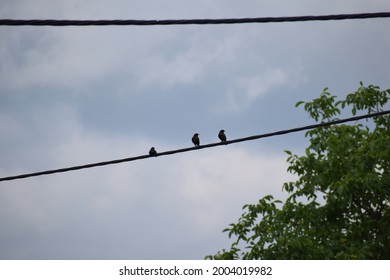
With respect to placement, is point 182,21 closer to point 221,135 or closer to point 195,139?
point 221,135

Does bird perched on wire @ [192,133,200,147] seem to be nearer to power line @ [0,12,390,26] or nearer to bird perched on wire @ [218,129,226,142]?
bird perched on wire @ [218,129,226,142]

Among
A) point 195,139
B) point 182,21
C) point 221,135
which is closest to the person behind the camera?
point 182,21

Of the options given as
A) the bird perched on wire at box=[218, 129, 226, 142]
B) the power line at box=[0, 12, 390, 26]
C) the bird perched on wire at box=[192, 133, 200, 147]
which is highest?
the bird perched on wire at box=[192, 133, 200, 147]

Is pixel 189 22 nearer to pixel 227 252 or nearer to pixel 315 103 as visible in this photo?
pixel 227 252

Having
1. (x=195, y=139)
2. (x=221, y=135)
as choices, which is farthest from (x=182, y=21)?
(x=195, y=139)

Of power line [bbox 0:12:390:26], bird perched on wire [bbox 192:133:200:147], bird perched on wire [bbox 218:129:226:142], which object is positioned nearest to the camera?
power line [bbox 0:12:390:26]

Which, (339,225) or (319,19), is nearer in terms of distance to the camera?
(319,19)

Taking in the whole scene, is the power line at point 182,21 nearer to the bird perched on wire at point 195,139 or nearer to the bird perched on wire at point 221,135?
the bird perched on wire at point 221,135

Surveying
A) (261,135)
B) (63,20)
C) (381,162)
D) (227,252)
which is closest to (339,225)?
(381,162)

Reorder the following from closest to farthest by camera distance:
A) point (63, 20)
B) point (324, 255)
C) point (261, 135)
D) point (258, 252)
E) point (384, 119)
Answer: point (63, 20) → point (261, 135) → point (324, 255) → point (258, 252) → point (384, 119)

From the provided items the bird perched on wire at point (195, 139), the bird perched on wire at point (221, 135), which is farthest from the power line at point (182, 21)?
the bird perched on wire at point (195, 139)

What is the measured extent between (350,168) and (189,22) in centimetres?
1202

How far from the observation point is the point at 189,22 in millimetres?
6285

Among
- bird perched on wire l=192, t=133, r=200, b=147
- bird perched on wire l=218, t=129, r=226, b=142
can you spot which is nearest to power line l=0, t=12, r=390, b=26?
bird perched on wire l=218, t=129, r=226, b=142
